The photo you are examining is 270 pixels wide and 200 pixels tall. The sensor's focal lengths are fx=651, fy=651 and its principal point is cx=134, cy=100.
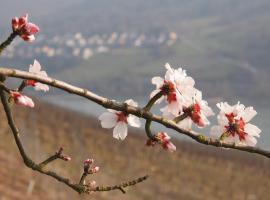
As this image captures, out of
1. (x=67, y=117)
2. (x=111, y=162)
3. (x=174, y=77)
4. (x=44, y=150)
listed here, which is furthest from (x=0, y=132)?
(x=174, y=77)

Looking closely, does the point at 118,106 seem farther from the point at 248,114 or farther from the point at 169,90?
the point at 248,114

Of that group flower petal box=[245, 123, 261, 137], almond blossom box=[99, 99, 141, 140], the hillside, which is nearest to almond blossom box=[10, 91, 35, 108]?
almond blossom box=[99, 99, 141, 140]

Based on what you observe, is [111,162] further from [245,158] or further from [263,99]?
[263,99]

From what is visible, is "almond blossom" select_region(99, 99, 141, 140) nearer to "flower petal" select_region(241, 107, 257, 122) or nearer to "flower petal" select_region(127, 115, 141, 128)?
"flower petal" select_region(127, 115, 141, 128)

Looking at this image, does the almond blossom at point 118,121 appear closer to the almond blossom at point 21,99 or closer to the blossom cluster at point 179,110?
the blossom cluster at point 179,110

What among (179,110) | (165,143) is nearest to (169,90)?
(179,110)
